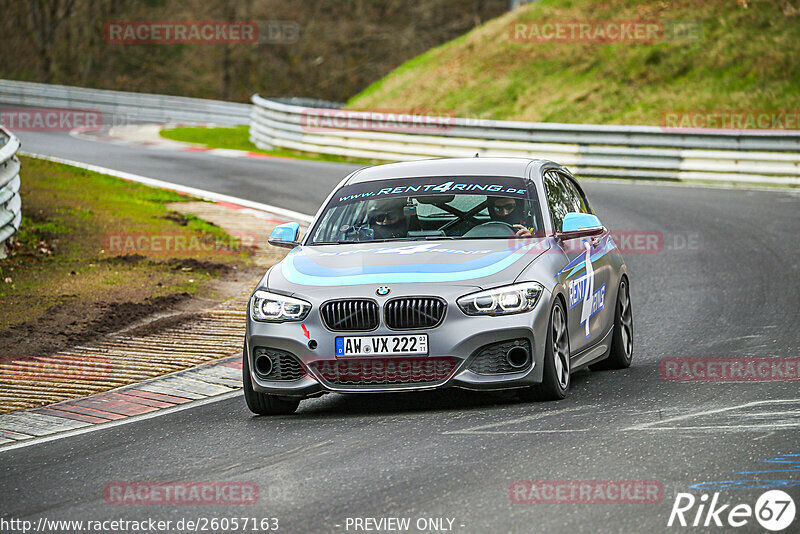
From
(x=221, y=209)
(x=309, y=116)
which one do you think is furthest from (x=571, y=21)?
(x=221, y=209)

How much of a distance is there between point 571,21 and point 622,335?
27.7 metres

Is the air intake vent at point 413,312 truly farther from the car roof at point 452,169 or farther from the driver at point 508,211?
the car roof at point 452,169

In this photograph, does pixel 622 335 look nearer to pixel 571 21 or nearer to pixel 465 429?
pixel 465 429

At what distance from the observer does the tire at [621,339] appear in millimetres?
9297

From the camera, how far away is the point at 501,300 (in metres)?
7.39

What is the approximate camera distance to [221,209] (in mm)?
19578
